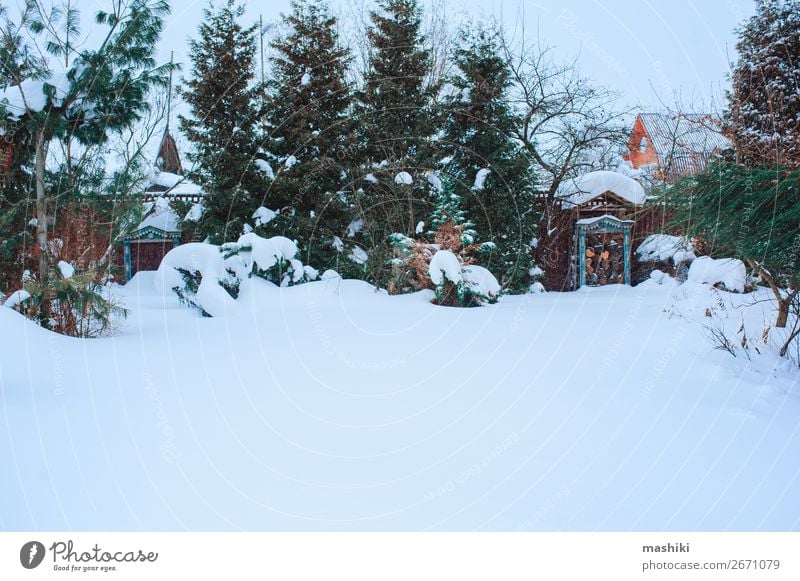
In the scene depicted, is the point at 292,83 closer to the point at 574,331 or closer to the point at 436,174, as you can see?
the point at 436,174

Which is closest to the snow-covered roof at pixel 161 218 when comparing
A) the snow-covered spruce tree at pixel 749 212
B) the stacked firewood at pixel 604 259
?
the stacked firewood at pixel 604 259

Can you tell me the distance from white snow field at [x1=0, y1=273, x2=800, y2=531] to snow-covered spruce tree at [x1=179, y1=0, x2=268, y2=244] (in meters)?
6.05

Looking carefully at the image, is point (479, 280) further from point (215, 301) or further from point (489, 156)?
point (489, 156)

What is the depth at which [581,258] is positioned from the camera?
38.2 feet

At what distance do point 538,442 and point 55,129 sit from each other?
19.4 ft

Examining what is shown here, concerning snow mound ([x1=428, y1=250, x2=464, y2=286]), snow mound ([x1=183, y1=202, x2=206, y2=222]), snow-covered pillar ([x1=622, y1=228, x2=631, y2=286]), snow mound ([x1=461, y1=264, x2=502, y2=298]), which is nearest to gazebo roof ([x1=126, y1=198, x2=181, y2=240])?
snow mound ([x1=183, y1=202, x2=206, y2=222])

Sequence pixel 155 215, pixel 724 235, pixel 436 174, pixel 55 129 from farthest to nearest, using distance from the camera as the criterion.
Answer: pixel 155 215, pixel 436 174, pixel 55 129, pixel 724 235

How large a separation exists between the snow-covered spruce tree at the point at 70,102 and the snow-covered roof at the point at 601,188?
8391mm

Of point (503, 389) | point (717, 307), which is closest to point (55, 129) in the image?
point (503, 389)

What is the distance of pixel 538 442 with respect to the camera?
231 cm

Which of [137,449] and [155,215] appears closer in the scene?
[137,449]

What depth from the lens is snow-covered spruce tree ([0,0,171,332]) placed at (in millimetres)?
5504

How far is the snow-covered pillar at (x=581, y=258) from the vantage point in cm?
1159

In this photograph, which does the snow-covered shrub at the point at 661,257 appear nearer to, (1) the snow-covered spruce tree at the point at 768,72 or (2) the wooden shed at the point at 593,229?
(2) the wooden shed at the point at 593,229
